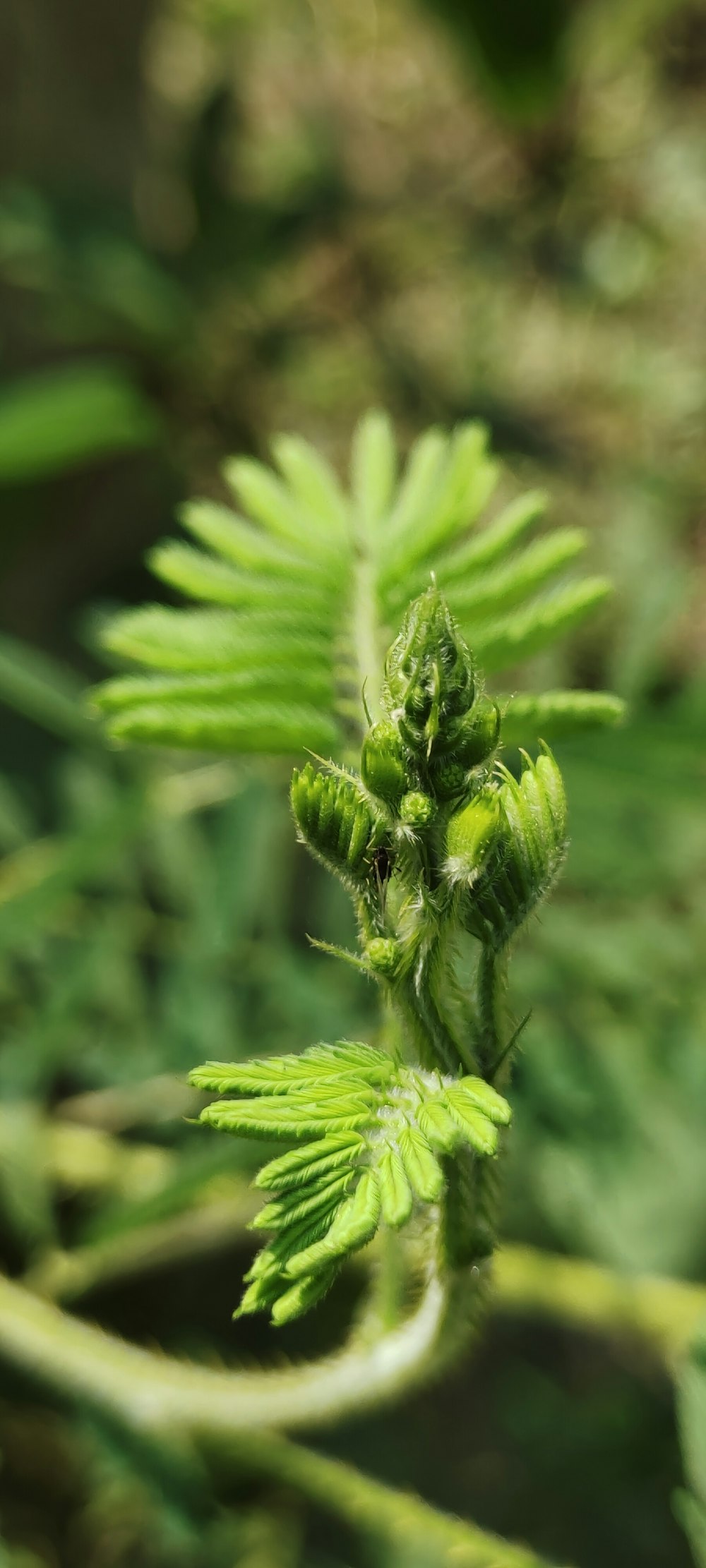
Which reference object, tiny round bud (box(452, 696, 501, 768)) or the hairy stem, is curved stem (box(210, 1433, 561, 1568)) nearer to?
the hairy stem

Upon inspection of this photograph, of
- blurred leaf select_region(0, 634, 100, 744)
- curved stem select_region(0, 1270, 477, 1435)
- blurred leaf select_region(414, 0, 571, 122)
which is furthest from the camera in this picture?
blurred leaf select_region(414, 0, 571, 122)

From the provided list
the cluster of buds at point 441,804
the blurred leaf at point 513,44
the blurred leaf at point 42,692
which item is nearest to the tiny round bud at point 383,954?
the cluster of buds at point 441,804

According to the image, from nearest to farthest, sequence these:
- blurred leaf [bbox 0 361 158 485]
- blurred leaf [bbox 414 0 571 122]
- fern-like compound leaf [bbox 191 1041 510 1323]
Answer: fern-like compound leaf [bbox 191 1041 510 1323]
blurred leaf [bbox 0 361 158 485]
blurred leaf [bbox 414 0 571 122]

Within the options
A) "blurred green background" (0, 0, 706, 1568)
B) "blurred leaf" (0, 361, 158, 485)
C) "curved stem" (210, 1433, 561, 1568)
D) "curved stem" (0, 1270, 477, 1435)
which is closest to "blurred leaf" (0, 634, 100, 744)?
"blurred green background" (0, 0, 706, 1568)

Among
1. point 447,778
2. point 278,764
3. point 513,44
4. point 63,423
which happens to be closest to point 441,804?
point 447,778

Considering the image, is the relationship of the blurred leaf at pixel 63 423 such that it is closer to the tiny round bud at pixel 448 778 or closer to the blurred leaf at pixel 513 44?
the blurred leaf at pixel 513 44

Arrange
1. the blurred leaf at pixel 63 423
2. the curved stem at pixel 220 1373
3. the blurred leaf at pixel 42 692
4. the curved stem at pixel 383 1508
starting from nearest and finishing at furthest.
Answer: the curved stem at pixel 220 1373, the curved stem at pixel 383 1508, the blurred leaf at pixel 42 692, the blurred leaf at pixel 63 423

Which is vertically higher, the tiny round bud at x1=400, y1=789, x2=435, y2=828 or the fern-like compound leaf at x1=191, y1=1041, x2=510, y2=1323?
the tiny round bud at x1=400, y1=789, x2=435, y2=828

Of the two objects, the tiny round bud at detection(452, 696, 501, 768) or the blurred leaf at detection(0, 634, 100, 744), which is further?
the blurred leaf at detection(0, 634, 100, 744)
